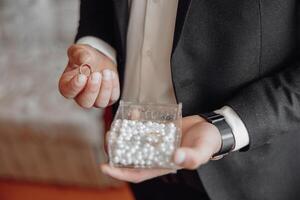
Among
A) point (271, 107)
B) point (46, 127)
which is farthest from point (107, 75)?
point (46, 127)

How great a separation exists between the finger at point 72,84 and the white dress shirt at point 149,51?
0.44ft

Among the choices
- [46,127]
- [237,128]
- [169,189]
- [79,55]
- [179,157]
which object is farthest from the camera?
[46,127]

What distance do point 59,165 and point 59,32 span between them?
65 centimetres

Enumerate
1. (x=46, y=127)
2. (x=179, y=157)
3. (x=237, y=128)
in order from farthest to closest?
(x=46, y=127) → (x=237, y=128) → (x=179, y=157)

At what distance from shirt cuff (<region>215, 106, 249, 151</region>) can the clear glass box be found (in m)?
0.07

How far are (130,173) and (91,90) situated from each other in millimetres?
160

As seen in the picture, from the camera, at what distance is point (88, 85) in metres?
0.72

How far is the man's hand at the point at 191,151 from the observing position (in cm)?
60

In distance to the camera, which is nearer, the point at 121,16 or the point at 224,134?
the point at 224,134

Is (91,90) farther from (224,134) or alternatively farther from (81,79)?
(224,134)

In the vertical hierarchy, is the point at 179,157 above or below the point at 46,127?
above

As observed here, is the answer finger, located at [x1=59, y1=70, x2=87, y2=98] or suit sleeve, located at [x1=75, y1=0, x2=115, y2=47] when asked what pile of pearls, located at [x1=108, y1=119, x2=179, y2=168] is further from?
suit sleeve, located at [x1=75, y1=0, x2=115, y2=47]

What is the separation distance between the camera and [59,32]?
215 cm

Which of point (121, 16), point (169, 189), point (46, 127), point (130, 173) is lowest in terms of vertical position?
point (46, 127)
